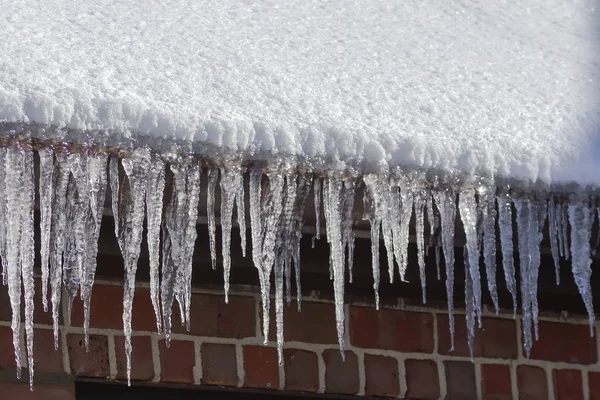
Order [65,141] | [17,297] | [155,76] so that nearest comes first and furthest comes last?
1. [65,141]
2. [155,76]
3. [17,297]

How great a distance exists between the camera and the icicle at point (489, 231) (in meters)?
1.43

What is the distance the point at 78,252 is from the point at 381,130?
663 millimetres

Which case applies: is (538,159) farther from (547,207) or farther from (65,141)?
(65,141)

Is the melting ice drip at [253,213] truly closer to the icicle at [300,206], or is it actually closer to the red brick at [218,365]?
the icicle at [300,206]

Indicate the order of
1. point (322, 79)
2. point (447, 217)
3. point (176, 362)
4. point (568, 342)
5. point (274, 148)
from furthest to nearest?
point (176, 362)
point (568, 342)
point (322, 79)
point (447, 217)
point (274, 148)

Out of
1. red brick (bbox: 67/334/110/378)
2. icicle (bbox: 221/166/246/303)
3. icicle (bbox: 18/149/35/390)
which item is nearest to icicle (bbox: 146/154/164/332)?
icicle (bbox: 221/166/246/303)

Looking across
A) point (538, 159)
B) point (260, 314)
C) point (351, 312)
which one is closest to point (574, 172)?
point (538, 159)

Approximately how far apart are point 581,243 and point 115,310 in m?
1.32

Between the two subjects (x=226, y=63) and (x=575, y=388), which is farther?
(x=575, y=388)

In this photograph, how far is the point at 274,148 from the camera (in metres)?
1.36

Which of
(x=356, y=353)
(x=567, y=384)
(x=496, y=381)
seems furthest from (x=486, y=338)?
(x=356, y=353)

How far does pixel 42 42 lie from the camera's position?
1.59m

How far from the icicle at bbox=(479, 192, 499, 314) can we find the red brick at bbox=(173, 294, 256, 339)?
2.55 ft

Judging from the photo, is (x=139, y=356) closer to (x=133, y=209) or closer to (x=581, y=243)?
(x=133, y=209)
